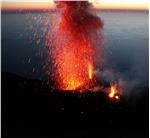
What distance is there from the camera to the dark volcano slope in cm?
304

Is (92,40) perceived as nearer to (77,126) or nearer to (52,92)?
(52,92)

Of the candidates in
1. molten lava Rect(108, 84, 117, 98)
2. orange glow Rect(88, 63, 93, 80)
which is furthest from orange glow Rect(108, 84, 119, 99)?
orange glow Rect(88, 63, 93, 80)

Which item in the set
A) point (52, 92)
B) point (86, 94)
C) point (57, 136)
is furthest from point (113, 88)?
point (57, 136)

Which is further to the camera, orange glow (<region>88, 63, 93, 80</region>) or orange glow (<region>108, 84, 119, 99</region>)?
orange glow (<region>88, 63, 93, 80</region>)

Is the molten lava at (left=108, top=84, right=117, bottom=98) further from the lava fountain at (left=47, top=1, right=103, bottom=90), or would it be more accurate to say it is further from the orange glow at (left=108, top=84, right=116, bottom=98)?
the lava fountain at (left=47, top=1, right=103, bottom=90)

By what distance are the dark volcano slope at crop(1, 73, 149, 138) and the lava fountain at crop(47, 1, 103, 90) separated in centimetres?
28

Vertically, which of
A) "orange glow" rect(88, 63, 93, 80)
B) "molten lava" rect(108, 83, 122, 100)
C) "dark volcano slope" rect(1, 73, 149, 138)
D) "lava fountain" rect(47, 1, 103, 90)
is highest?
"lava fountain" rect(47, 1, 103, 90)

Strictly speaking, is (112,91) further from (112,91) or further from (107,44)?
(107,44)

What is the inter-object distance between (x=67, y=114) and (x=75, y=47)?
1063 mm

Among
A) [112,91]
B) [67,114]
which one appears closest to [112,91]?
[112,91]

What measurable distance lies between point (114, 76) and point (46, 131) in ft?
3.87

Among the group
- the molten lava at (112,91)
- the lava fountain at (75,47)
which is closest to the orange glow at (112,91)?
the molten lava at (112,91)

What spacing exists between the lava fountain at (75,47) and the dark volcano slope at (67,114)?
0.94 feet

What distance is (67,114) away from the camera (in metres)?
3.31
